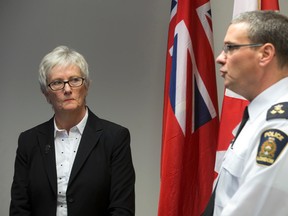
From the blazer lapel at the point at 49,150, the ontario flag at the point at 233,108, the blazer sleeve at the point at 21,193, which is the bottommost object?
the blazer sleeve at the point at 21,193

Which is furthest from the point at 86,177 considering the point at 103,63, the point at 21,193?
the point at 103,63

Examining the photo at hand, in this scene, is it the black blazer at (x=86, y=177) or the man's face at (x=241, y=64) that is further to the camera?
the black blazer at (x=86, y=177)

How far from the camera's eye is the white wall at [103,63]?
3314mm

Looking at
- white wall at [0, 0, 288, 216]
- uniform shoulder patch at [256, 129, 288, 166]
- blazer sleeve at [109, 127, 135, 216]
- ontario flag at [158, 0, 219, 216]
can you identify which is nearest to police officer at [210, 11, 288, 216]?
uniform shoulder patch at [256, 129, 288, 166]

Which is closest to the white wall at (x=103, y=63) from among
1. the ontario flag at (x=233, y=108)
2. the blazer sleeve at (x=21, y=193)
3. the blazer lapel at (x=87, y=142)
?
the ontario flag at (x=233, y=108)

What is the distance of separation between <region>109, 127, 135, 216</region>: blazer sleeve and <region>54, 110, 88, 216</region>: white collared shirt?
0.61 feet

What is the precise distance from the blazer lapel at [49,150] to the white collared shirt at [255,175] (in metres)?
0.84

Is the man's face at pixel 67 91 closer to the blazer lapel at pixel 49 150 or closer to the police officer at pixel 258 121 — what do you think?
the blazer lapel at pixel 49 150

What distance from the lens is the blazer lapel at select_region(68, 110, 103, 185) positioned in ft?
6.86

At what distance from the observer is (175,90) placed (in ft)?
8.97

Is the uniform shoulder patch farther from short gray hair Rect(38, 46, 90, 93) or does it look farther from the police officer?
short gray hair Rect(38, 46, 90, 93)

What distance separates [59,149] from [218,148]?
0.89 m

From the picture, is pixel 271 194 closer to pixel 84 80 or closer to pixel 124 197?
pixel 124 197

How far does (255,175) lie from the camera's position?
1.36 m
